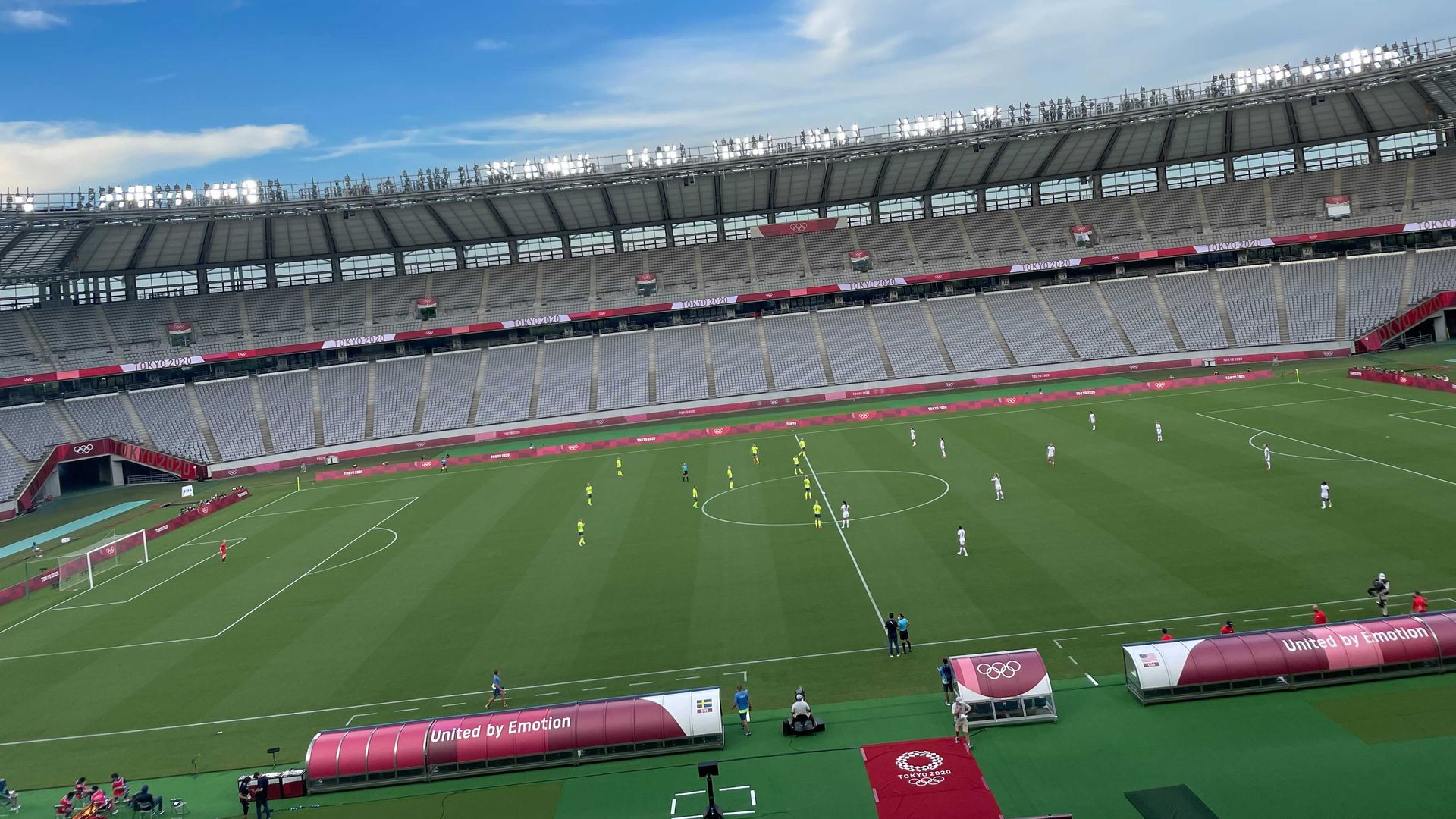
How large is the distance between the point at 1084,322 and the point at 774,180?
30140 mm

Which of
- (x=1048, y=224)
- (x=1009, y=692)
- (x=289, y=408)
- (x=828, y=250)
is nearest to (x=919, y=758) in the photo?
(x=1009, y=692)

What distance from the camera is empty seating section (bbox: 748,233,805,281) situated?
8350 cm

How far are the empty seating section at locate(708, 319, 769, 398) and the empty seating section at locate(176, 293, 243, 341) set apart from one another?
4167cm

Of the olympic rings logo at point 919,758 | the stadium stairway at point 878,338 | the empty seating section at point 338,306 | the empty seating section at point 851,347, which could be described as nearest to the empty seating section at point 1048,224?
the stadium stairway at point 878,338

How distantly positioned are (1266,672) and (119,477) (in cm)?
7450

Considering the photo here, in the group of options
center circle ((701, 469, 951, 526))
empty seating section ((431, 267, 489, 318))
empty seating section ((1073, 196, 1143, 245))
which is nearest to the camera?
center circle ((701, 469, 951, 526))

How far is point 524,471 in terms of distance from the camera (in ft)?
183

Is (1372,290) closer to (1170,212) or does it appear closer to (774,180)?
(1170,212)

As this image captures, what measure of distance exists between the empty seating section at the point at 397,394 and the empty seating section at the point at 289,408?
5237 millimetres

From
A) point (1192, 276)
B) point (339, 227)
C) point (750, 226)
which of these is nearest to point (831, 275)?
point (750, 226)

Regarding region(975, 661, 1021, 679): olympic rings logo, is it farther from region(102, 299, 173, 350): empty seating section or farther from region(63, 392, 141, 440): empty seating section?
region(102, 299, 173, 350): empty seating section

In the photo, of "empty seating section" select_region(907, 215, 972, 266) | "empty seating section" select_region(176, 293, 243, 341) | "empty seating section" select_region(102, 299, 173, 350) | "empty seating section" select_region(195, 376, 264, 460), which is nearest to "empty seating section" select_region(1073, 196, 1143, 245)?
"empty seating section" select_region(907, 215, 972, 266)

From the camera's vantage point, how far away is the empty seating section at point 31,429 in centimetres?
6309

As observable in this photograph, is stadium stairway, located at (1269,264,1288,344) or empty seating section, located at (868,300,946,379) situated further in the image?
empty seating section, located at (868,300,946,379)
